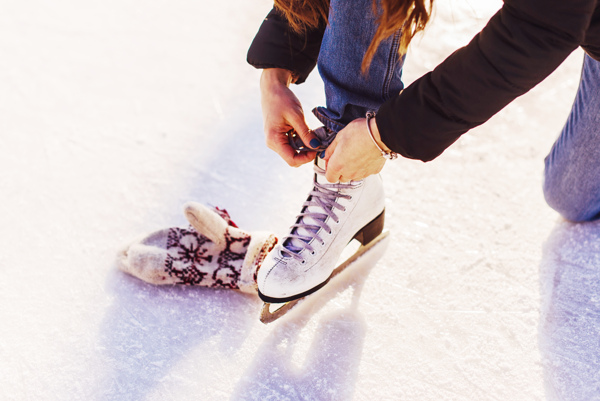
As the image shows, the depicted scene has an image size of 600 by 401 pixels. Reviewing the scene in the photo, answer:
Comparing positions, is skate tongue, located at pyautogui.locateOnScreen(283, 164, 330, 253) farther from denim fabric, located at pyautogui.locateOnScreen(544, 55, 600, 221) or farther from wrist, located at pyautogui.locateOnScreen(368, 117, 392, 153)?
denim fabric, located at pyautogui.locateOnScreen(544, 55, 600, 221)

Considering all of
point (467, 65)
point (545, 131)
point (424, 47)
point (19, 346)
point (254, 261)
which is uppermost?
point (467, 65)

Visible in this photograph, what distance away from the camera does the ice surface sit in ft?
2.58

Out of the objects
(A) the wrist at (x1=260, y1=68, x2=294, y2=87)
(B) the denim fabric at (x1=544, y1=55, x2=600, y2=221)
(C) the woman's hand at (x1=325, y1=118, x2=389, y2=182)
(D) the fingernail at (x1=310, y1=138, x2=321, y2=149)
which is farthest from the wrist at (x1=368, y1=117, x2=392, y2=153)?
Result: (B) the denim fabric at (x1=544, y1=55, x2=600, y2=221)

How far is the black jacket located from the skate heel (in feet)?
0.97

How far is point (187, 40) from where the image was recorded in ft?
5.38

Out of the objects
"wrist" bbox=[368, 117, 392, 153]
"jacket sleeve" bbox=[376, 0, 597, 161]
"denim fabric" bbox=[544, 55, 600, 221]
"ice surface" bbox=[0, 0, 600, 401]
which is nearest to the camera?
"jacket sleeve" bbox=[376, 0, 597, 161]

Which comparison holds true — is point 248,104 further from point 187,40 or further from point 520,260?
point 520,260

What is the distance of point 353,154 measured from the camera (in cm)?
71

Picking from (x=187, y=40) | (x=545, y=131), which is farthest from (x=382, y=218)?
(x=187, y=40)

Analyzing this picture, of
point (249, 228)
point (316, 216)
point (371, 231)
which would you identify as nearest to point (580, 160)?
point (371, 231)

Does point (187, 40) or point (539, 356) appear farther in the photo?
point (187, 40)

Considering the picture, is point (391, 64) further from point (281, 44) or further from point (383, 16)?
point (281, 44)

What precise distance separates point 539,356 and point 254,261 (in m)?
→ 0.49

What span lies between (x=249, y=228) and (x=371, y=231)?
26 cm
